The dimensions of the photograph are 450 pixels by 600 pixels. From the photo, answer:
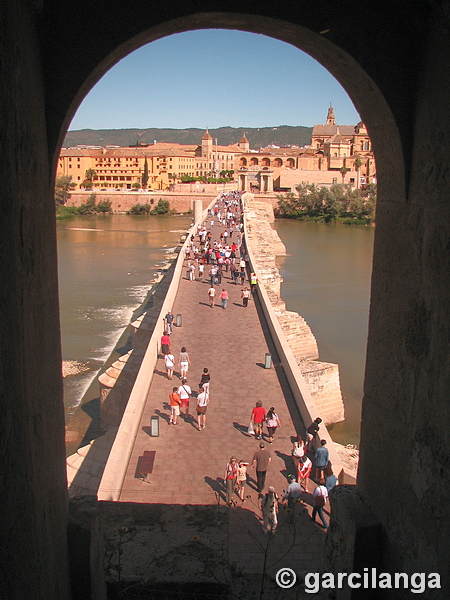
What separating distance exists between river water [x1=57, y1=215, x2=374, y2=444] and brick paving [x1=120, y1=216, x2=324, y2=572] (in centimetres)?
322

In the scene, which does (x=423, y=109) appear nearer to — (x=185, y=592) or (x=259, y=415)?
(x=185, y=592)

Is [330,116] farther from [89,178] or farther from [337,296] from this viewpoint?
[337,296]

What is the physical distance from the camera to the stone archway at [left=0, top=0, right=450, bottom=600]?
2.37m

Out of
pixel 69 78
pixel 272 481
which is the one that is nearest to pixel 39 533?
pixel 69 78

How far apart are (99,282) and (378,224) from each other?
28155 millimetres

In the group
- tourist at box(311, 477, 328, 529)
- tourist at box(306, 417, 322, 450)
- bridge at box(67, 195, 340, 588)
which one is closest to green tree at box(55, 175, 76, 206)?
bridge at box(67, 195, 340, 588)

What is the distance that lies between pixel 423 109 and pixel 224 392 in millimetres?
7351

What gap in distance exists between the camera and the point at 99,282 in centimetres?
3045

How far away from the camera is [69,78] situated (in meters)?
2.85

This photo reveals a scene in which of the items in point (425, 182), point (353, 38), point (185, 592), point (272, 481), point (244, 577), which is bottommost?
point (272, 481)

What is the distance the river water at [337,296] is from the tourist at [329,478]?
5.46 metres

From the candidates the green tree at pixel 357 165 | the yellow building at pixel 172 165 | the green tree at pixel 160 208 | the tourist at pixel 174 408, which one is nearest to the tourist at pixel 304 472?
the tourist at pixel 174 408

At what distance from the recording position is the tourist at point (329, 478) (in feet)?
21.3

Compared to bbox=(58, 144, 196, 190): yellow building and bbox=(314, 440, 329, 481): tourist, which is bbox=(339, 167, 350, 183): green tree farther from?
bbox=(314, 440, 329, 481): tourist
